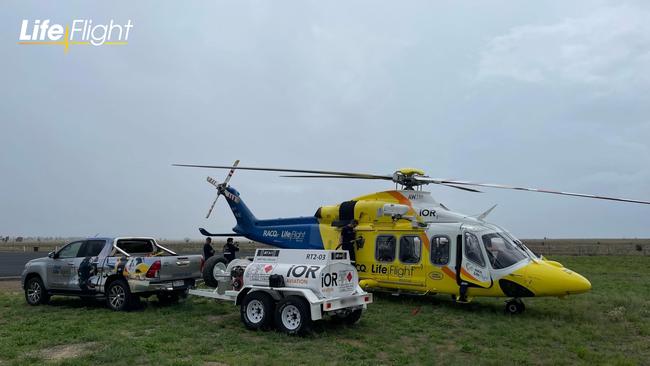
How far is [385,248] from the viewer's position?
45.4 ft

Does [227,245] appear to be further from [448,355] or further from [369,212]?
[448,355]

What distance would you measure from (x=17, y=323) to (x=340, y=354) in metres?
7.03

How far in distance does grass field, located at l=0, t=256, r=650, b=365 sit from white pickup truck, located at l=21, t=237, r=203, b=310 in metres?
0.42

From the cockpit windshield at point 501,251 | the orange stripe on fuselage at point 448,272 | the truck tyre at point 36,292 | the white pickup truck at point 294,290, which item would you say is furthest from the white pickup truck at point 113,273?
the cockpit windshield at point 501,251

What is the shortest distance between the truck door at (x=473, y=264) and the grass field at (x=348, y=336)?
801 millimetres

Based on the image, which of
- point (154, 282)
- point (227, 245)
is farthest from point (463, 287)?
point (227, 245)

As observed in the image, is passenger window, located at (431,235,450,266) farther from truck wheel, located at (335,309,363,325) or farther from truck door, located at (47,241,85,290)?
truck door, located at (47,241,85,290)

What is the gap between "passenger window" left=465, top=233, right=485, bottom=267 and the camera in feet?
40.3

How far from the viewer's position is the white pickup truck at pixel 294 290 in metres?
9.15

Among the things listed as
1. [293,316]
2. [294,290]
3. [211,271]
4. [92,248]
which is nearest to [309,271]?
[294,290]

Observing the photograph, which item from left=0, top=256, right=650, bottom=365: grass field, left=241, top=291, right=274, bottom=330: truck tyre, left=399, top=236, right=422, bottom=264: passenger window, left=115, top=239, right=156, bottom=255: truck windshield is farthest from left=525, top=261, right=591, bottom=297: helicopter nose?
left=115, top=239, right=156, bottom=255: truck windshield

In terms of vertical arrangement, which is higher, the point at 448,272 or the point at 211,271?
the point at 448,272

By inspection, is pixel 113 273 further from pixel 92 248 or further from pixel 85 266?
pixel 92 248

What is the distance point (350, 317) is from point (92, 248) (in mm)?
6846
